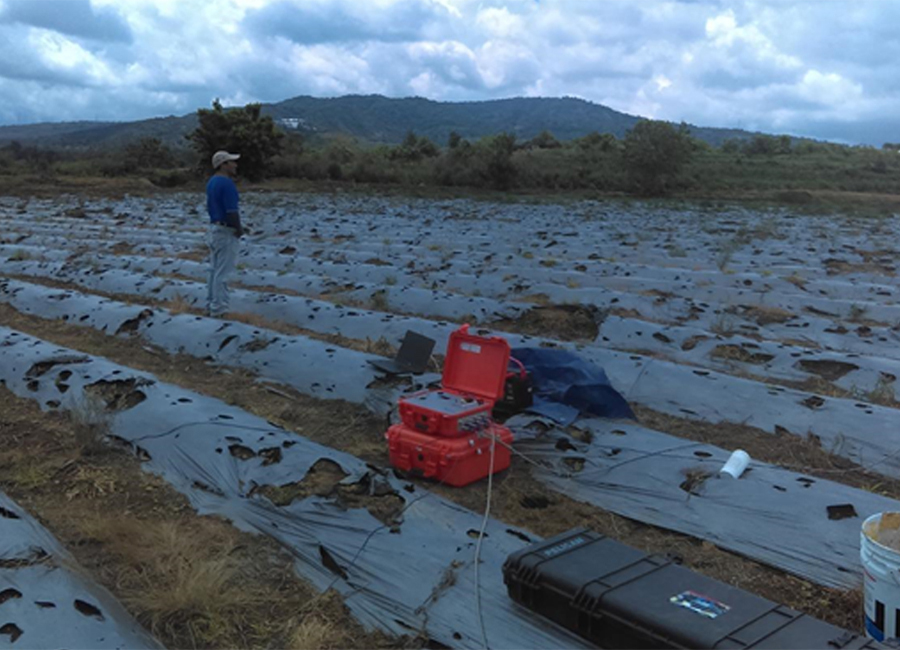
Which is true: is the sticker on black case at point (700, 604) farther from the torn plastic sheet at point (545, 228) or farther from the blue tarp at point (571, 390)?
the torn plastic sheet at point (545, 228)

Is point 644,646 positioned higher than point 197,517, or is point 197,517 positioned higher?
point 644,646

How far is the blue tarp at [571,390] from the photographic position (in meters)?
5.06

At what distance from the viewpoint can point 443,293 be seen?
9.16 metres

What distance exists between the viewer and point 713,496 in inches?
158

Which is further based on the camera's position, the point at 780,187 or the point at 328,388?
the point at 780,187

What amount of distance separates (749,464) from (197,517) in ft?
9.87

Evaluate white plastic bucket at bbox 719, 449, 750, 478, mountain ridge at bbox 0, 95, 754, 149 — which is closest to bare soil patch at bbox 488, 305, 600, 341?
white plastic bucket at bbox 719, 449, 750, 478

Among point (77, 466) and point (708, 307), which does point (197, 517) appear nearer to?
point (77, 466)

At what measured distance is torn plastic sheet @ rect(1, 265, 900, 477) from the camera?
190 inches

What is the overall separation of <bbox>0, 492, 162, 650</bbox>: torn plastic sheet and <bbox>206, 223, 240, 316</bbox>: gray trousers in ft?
15.6

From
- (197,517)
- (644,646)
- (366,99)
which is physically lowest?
(197,517)

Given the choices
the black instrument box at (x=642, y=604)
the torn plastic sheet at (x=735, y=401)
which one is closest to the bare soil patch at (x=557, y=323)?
the torn plastic sheet at (x=735, y=401)

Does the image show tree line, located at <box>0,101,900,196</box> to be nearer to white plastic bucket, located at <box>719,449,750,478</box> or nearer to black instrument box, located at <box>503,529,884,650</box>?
white plastic bucket, located at <box>719,449,750,478</box>

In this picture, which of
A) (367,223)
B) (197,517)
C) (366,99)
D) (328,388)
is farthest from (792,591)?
(366,99)
